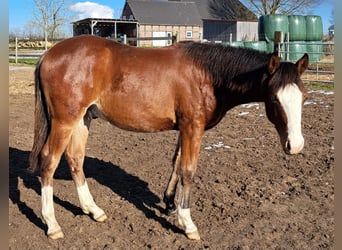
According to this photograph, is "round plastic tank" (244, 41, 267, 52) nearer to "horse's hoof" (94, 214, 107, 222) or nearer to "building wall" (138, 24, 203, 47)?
"horse's hoof" (94, 214, 107, 222)

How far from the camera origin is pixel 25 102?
973cm

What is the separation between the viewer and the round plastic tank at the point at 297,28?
65.6ft

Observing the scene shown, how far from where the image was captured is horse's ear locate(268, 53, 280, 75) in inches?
110

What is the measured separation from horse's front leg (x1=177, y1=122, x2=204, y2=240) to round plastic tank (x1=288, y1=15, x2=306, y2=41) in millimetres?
18680

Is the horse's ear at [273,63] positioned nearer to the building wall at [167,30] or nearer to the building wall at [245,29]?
the building wall at [167,30]

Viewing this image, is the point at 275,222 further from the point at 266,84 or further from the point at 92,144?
the point at 92,144

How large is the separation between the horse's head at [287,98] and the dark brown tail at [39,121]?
2.07 meters

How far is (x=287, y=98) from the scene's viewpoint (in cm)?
272

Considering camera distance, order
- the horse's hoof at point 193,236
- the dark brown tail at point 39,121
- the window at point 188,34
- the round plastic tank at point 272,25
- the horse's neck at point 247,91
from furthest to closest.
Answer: the window at point 188,34
the round plastic tank at point 272,25
the dark brown tail at point 39,121
the horse's hoof at point 193,236
the horse's neck at point 247,91

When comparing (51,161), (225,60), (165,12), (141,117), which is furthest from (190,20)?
(51,161)

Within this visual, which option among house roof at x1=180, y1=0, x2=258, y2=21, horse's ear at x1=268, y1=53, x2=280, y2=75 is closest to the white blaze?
horse's ear at x1=268, y1=53, x2=280, y2=75

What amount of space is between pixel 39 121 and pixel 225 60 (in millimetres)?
1850

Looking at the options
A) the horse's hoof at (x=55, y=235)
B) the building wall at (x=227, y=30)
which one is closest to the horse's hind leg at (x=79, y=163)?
the horse's hoof at (x=55, y=235)

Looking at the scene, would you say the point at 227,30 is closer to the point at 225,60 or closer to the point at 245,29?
the point at 245,29
